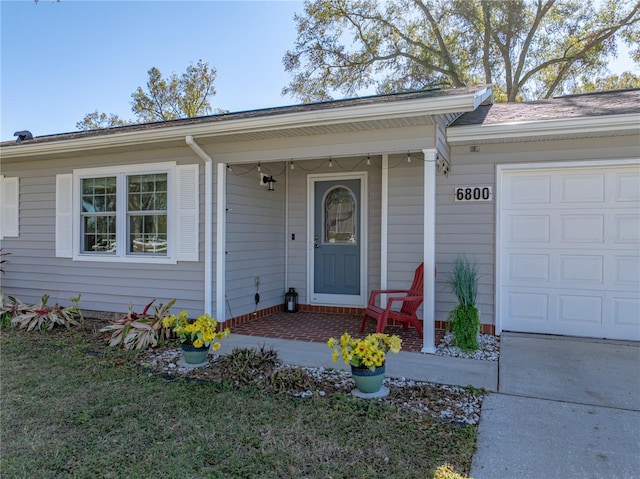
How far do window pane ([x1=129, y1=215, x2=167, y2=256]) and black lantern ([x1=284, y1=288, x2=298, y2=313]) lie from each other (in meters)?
1.99

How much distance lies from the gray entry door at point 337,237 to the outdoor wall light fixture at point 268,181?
27.6 inches

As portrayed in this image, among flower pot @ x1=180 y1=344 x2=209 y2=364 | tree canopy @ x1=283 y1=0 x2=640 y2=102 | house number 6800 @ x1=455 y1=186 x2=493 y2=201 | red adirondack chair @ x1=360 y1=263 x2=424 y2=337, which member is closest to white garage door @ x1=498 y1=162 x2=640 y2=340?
house number 6800 @ x1=455 y1=186 x2=493 y2=201

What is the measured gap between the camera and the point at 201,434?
8.84 ft

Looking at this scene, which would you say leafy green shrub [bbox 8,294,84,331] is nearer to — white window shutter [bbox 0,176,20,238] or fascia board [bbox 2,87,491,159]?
white window shutter [bbox 0,176,20,238]

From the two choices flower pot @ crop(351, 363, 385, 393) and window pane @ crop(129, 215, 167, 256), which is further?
window pane @ crop(129, 215, 167, 256)

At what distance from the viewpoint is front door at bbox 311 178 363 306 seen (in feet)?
21.0

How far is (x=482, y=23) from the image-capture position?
13586 millimetres

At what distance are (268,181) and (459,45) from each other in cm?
1091

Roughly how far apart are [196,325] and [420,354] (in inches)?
87.8

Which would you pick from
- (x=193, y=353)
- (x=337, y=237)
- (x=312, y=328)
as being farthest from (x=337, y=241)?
(x=193, y=353)

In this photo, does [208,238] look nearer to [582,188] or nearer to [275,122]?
[275,122]

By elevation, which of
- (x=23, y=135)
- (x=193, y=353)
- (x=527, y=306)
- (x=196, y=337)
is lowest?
(x=193, y=353)

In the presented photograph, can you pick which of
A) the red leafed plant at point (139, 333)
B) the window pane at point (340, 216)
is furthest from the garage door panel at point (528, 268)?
the red leafed plant at point (139, 333)

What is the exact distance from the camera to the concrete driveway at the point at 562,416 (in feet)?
7.66
